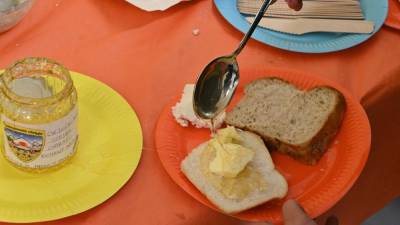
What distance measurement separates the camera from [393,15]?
1.21 m

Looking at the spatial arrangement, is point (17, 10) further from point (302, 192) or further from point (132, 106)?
point (302, 192)

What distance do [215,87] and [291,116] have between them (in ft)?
0.45

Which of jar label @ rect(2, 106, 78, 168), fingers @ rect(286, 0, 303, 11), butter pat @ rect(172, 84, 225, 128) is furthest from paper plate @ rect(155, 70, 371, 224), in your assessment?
fingers @ rect(286, 0, 303, 11)

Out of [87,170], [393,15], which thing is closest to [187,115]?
[87,170]

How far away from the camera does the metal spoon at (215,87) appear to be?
0.91 metres

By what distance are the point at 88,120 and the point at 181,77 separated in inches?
7.9

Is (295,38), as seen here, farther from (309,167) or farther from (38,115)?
(38,115)

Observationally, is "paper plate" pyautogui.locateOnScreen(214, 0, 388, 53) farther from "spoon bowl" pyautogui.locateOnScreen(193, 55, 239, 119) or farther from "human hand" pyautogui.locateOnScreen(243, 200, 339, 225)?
"human hand" pyautogui.locateOnScreen(243, 200, 339, 225)

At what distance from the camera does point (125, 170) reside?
0.81 m

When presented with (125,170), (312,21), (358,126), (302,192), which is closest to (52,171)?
(125,170)

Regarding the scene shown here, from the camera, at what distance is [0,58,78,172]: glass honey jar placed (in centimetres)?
73

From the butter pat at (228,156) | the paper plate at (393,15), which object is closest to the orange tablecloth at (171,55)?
the paper plate at (393,15)

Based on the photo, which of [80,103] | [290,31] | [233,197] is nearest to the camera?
[233,197]

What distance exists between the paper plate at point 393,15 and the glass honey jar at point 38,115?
704 mm
